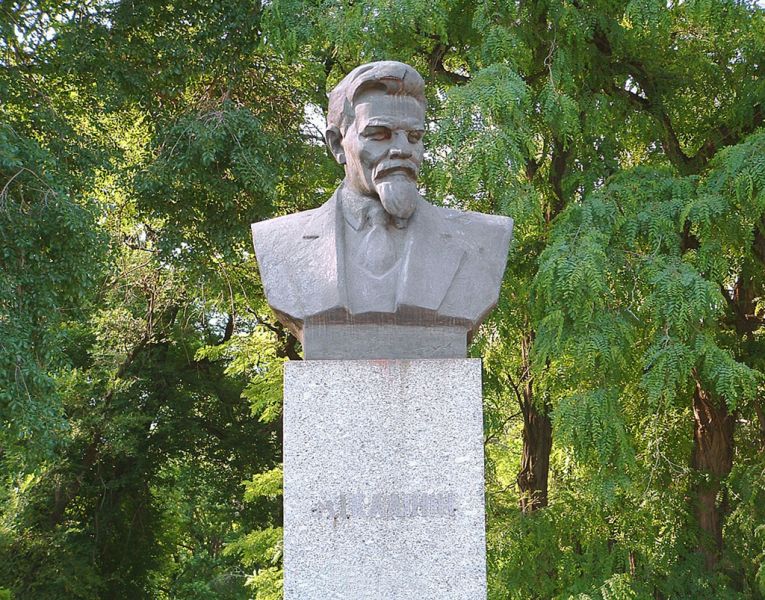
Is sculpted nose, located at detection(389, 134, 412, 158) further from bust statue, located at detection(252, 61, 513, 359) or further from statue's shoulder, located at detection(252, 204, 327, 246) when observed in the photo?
statue's shoulder, located at detection(252, 204, 327, 246)

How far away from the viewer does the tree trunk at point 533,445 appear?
814 cm

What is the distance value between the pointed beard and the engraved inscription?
824 mm

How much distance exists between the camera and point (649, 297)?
16.9 ft

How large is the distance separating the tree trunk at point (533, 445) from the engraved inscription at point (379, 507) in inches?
202

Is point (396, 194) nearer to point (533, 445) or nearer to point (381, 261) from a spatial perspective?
point (381, 261)

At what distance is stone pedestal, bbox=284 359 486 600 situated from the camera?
114 inches

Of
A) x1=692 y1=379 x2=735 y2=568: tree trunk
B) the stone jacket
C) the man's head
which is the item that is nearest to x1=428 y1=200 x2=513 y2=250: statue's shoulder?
the stone jacket

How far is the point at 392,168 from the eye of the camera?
3.02 m

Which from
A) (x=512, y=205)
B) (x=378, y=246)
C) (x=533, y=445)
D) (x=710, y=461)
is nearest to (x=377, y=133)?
(x=378, y=246)

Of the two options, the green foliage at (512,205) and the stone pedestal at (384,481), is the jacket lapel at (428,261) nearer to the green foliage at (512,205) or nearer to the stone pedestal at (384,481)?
the stone pedestal at (384,481)

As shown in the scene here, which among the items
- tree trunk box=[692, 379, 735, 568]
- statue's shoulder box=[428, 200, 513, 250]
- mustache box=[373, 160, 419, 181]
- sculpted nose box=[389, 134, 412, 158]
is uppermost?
sculpted nose box=[389, 134, 412, 158]

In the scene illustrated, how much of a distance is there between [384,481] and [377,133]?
1007 millimetres

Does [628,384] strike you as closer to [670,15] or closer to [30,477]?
[670,15]

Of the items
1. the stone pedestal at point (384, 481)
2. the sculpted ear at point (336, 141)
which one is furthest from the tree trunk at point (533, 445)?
the stone pedestal at point (384, 481)
